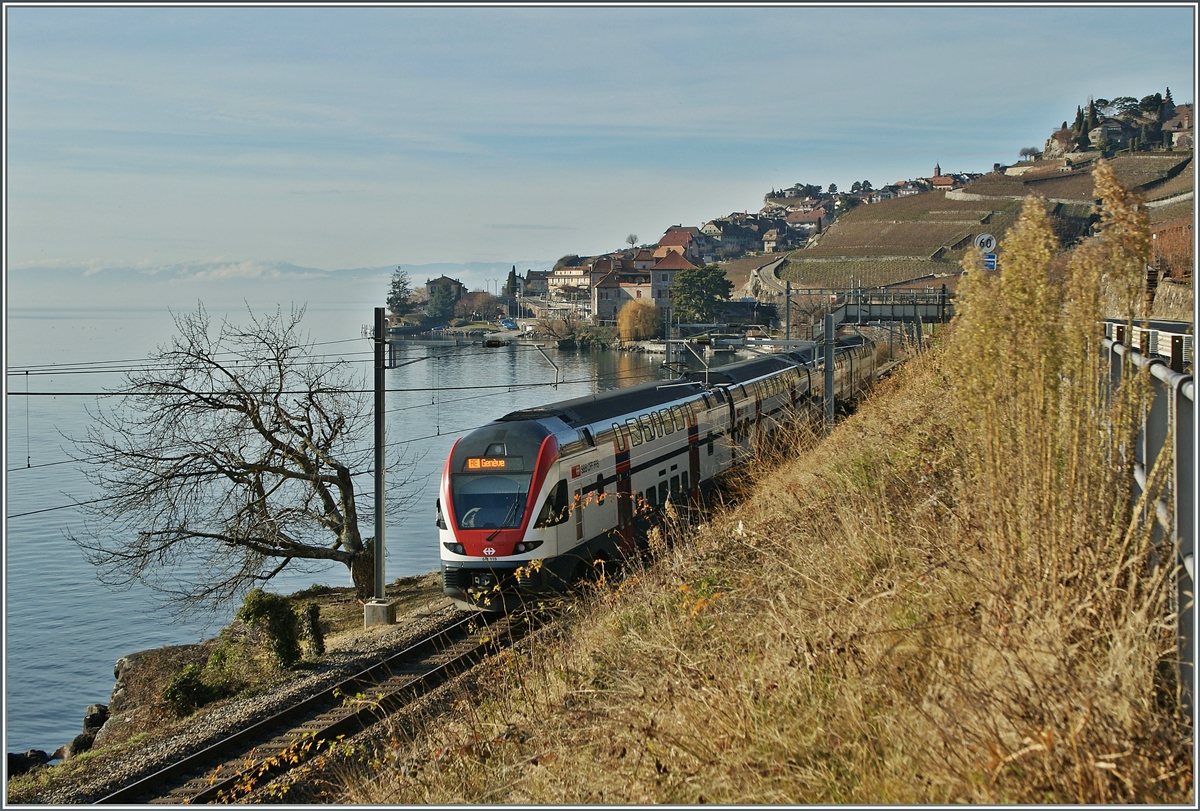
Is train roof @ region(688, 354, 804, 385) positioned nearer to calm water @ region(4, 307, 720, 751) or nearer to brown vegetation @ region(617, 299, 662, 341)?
calm water @ region(4, 307, 720, 751)

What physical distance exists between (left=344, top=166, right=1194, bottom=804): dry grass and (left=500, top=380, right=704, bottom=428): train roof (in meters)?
8.39

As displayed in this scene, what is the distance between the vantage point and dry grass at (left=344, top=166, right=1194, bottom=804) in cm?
385

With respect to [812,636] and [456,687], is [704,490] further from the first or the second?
[812,636]

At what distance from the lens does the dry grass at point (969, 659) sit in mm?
3846

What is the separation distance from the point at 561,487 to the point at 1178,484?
433 inches

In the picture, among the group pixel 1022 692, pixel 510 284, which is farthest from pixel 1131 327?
pixel 510 284

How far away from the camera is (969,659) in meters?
4.50

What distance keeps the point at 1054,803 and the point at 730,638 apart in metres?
2.93

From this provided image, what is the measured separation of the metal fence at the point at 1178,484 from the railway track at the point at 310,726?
6.70m

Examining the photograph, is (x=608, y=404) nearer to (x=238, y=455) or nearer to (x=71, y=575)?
(x=238, y=455)

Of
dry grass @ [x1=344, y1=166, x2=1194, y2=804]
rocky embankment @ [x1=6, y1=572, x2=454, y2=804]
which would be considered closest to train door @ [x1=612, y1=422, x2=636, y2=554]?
rocky embankment @ [x1=6, y1=572, x2=454, y2=804]

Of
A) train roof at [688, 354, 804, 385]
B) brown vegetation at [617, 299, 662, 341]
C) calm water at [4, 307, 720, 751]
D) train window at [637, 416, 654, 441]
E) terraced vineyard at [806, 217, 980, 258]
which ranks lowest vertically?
calm water at [4, 307, 720, 751]

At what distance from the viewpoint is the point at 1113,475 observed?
4.41m

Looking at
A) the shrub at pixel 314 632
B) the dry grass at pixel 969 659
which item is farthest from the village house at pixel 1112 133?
the dry grass at pixel 969 659
